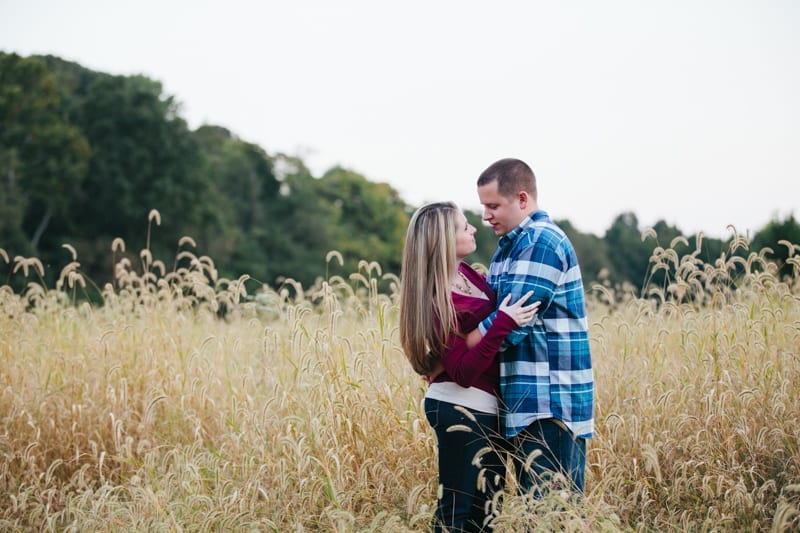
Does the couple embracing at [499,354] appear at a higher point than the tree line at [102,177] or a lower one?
lower

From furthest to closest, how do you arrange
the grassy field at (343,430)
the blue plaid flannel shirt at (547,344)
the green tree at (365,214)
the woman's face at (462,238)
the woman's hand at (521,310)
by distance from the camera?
the green tree at (365,214) < the grassy field at (343,430) < the woman's face at (462,238) < the blue plaid flannel shirt at (547,344) < the woman's hand at (521,310)

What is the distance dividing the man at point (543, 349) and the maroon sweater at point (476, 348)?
0.06 metres

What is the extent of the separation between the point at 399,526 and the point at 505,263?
159 centimetres

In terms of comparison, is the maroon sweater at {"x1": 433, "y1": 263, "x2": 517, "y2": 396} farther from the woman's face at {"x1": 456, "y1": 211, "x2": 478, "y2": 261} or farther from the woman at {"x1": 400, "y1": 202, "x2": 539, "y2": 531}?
the woman's face at {"x1": 456, "y1": 211, "x2": 478, "y2": 261}

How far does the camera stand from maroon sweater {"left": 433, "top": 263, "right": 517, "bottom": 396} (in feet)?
9.77

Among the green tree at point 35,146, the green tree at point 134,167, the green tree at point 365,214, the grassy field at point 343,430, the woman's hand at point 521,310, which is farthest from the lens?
the green tree at point 365,214

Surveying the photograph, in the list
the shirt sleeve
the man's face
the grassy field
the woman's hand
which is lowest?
the grassy field

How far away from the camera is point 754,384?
4293 mm

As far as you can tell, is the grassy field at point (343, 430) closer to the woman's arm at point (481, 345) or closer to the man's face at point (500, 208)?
the woman's arm at point (481, 345)

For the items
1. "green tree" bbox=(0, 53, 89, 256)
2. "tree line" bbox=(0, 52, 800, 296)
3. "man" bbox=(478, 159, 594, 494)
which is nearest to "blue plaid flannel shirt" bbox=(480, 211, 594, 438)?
"man" bbox=(478, 159, 594, 494)

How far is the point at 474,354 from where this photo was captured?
2994 millimetres

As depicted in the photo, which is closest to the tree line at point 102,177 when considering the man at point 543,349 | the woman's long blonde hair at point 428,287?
the woman's long blonde hair at point 428,287

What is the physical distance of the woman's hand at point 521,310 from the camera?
294 centimetres

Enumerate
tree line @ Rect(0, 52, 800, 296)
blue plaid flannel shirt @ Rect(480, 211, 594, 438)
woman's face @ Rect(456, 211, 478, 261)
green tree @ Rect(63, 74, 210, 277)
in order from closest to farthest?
blue plaid flannel shirt @ Rect(480, 211, 594, 438) < woman's face @ Rect(456, 211, 478, 261) < tree line @ Rect(0, 52, 800, 296) < green tree @ Rect(63, 74, 210, 277)
